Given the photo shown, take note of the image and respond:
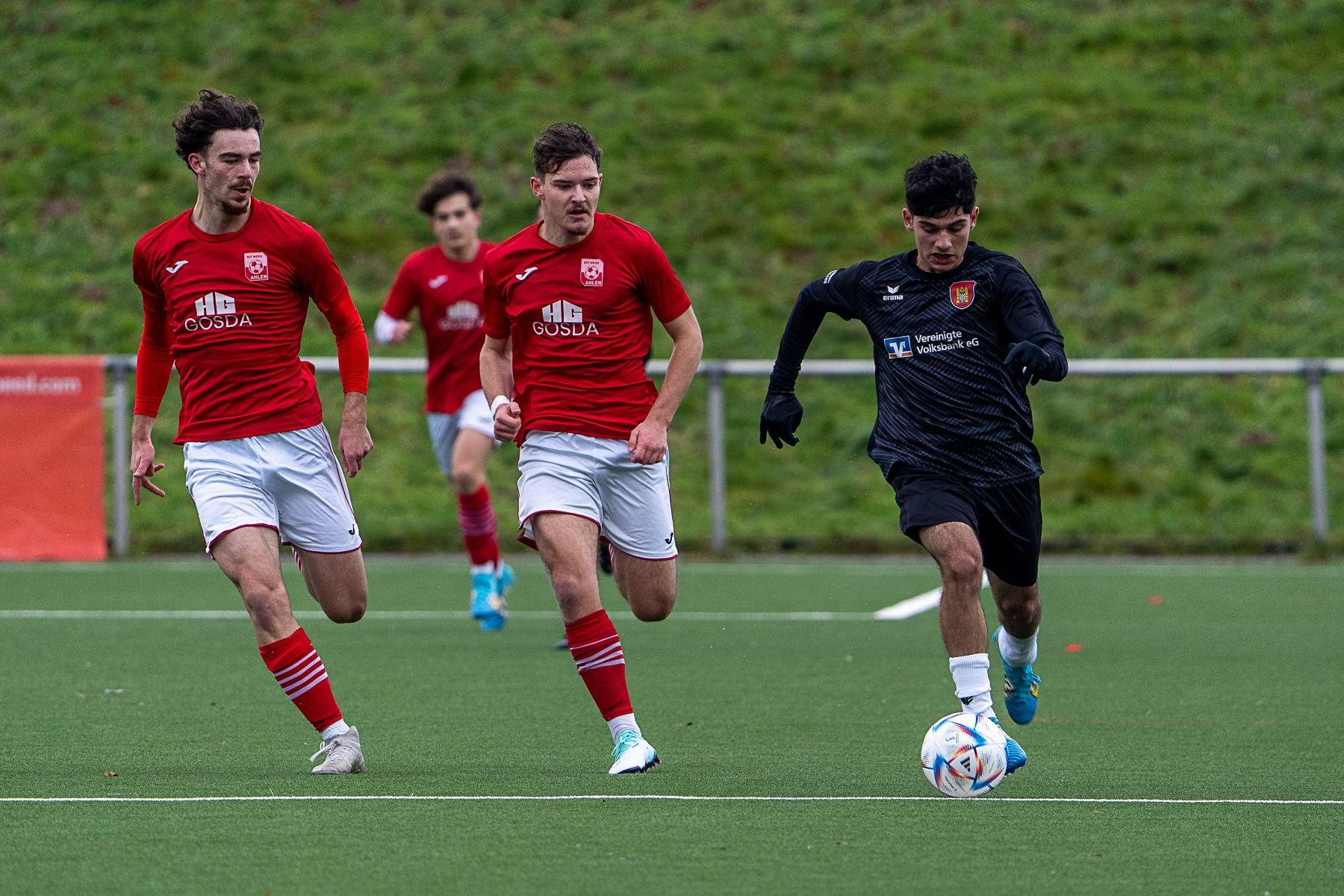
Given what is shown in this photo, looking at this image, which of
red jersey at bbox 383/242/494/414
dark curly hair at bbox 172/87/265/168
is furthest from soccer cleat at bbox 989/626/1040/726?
red jersey at bbox 383/242/494/414

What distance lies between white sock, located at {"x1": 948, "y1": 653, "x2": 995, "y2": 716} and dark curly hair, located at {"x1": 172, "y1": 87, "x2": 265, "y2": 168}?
284 cm

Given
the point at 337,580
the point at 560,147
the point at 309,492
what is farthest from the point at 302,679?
the point at 560,147

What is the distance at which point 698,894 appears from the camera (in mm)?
4508

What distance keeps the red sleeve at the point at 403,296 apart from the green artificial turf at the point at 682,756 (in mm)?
1780

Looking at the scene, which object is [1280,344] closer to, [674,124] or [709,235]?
[709,235]

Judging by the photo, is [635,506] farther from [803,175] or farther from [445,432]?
[803,175]

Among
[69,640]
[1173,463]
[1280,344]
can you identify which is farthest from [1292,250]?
[69,640]

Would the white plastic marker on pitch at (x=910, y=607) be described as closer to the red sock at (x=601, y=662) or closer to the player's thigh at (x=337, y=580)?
the red sock at (x=601, y=662)

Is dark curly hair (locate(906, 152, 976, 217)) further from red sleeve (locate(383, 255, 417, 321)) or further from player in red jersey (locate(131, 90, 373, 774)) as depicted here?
red sleeve (locate(383, 255, 417, 321))

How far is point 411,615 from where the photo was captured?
1178 centimetres

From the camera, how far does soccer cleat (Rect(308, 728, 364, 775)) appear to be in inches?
245

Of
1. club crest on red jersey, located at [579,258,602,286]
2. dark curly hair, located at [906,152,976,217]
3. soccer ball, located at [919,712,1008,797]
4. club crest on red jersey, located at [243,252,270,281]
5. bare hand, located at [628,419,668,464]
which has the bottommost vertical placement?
soccer ball, located at [919,712,1008,797]

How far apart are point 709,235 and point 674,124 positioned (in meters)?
2.24

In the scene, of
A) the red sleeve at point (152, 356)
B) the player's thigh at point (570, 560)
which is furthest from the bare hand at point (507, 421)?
the red sleeve at point (152, 356)
